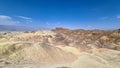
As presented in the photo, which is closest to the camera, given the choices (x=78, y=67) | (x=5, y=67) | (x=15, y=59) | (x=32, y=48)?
(x=5, y=67)

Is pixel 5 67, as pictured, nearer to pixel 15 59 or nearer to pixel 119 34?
pixel 15 59

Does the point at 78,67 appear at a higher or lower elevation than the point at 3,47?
lower

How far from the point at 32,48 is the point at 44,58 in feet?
4.73

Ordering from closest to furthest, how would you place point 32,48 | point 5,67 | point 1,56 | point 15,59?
1. point 5,67
2. point 15,59
3. point 1,56
4. point 32,48

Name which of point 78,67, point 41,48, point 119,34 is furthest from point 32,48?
point 119,34

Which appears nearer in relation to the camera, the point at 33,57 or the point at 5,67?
the point at 5,67

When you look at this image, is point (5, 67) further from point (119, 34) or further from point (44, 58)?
point (119, 34)

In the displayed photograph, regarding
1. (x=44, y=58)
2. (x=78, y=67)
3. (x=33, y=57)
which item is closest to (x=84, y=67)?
(x=78, y=67)

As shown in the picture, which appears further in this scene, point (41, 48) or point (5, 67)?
point (41, 48)

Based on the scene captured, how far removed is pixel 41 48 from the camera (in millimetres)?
9859

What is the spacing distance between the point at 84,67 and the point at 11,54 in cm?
510

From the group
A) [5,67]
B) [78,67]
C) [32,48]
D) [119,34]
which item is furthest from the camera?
[119,34]

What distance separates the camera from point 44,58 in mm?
8922

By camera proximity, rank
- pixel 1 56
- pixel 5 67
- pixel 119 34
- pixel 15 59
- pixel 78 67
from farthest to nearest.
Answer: pixel 119 34 → pixel 1 56 → pixel 15 59 → pixel 78 67 → pixel 5 67
